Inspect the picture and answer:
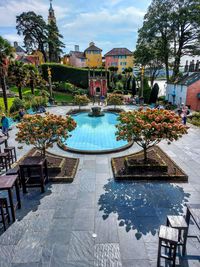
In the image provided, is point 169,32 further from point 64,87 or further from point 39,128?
point 39,128

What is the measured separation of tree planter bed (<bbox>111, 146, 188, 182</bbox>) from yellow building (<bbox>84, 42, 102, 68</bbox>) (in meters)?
50.3

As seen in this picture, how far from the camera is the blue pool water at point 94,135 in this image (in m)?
13.2

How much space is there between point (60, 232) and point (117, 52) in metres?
56.9

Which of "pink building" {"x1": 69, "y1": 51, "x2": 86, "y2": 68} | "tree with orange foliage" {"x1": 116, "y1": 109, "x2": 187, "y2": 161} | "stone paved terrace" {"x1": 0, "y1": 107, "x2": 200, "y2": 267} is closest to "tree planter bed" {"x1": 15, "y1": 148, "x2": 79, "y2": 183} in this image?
"stone paved terrace" {"x1": 0, "y1": 107, "x2": 200, "y2": 267}

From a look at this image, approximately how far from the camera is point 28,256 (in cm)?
453

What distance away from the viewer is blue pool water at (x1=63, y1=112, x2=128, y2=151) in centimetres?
1319

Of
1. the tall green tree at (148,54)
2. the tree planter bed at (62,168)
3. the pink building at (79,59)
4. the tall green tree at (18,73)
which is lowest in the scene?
the tree planter bed at (62,168)

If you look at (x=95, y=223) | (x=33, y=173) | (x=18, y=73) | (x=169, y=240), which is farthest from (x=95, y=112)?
(x=169, y=240)

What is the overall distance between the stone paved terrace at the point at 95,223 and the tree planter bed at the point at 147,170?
0.31 m

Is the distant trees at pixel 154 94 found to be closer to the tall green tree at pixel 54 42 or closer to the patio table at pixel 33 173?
the patio table at pixel 33 173

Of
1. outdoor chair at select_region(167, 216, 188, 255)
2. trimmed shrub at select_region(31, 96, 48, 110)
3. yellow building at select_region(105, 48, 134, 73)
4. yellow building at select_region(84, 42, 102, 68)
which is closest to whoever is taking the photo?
outdoor chair at select_region(167, 216, 188, 255)

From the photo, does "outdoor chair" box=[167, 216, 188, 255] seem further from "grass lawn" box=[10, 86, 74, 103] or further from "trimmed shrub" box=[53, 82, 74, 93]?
"trimmed shrub" box=[53, 82, 74, 93]

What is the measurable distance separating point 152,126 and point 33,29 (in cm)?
4793

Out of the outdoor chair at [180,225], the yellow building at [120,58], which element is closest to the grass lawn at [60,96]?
the yellow building at [120,58]
